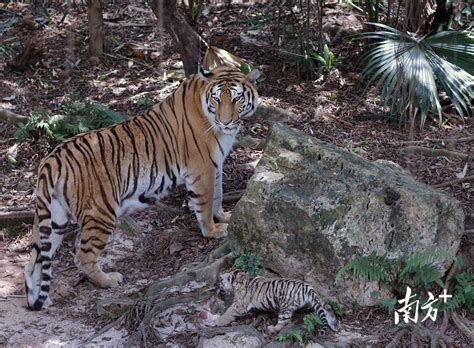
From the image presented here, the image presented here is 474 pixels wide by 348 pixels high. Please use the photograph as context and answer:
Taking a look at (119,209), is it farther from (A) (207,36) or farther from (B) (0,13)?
(B) (0,13)

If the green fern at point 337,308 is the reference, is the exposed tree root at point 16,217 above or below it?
below

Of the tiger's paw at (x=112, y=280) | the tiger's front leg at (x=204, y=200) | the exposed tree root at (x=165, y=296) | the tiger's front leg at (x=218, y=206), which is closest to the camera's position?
the exposed tree root at (x=165, y=296)

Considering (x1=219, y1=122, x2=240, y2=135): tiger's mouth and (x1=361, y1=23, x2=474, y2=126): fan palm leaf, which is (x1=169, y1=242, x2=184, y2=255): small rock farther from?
(x1=361, y1=23, x2=474, y2=126): fan palm leaf

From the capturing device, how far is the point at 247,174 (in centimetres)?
784

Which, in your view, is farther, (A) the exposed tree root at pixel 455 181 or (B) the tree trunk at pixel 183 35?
(B) the tree trunk at pixel 183 35

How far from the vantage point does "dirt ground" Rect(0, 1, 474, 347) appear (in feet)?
19.0

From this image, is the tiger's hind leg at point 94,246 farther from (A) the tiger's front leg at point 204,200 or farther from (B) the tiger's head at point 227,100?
(B) the tiger's head at point 227,100

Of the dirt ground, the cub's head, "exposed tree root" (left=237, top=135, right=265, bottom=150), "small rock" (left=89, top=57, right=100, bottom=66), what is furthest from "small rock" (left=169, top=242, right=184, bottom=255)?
"small rock" (left=89, top=57, right=100, bottom=66)

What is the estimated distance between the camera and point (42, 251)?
18.9 ft

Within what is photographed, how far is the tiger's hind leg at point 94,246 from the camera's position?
6.01 meters

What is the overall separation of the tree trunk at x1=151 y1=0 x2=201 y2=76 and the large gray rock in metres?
3.79

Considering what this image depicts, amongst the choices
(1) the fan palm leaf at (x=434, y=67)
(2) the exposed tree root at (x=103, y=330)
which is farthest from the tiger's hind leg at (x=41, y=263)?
(1) the fan palm leaf at (x=434, y=67)

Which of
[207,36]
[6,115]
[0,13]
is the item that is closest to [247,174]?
[6,115]

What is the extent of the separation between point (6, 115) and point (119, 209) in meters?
3.34
